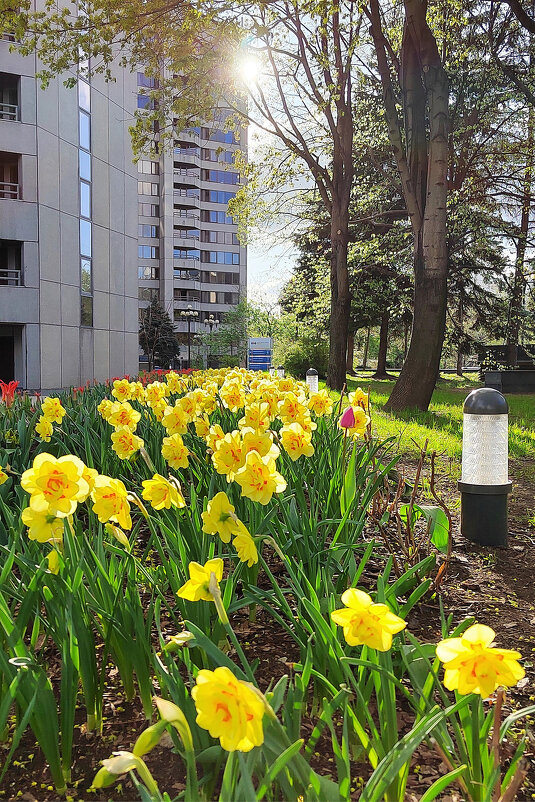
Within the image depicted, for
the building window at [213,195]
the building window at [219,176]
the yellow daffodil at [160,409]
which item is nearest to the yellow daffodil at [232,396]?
the yellow daffodil at [160,409]

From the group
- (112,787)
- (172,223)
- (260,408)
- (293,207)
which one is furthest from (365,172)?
(172,223)

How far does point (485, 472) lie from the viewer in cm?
290

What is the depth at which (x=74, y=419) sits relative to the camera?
4.37 metres

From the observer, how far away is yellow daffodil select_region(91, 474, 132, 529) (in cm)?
145

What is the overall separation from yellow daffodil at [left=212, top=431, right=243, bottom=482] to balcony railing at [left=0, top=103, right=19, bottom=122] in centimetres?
1778

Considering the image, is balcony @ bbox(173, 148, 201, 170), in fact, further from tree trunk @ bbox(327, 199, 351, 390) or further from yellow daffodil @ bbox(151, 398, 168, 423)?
yellow daffodil @ bbox(151, 398, 168, 423)

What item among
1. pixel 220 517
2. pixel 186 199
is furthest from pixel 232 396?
pixel 186 199

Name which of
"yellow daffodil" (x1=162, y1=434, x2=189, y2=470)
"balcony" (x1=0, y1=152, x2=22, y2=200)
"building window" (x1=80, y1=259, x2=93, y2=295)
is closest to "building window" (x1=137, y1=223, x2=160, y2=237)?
"balcony" (x1=0, y1=152, x2=22, y2=200)

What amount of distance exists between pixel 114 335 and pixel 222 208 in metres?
39.7

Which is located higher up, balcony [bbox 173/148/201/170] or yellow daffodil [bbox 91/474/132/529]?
balcony [bbox 173/148/201/170]

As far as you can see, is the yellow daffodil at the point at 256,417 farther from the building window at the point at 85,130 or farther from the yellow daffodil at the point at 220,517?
the building window at the point at 85,130

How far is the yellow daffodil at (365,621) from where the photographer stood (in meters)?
0.97

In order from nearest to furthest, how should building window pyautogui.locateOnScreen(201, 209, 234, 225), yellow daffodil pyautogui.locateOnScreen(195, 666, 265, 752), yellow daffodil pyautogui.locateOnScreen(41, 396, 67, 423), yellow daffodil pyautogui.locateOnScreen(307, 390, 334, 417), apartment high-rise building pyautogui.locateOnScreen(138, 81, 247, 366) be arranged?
yellow daffodil pyautogui.locateOnScreen(195, 666, 265, 752)
yellow daffodil pyautogui.locateOnScreen(307, 390, 334, 417)
yellow daffodil pyautogui.locateOnScreen(41, 396, 67, 423)
apartment high-rise building pyautogui.locateOnScreen(138, 81, 247, 366)
building window pyautogui.locateOnScreen(201, 209, 234, 225)

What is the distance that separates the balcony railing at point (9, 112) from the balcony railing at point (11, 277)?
13.0 ft
